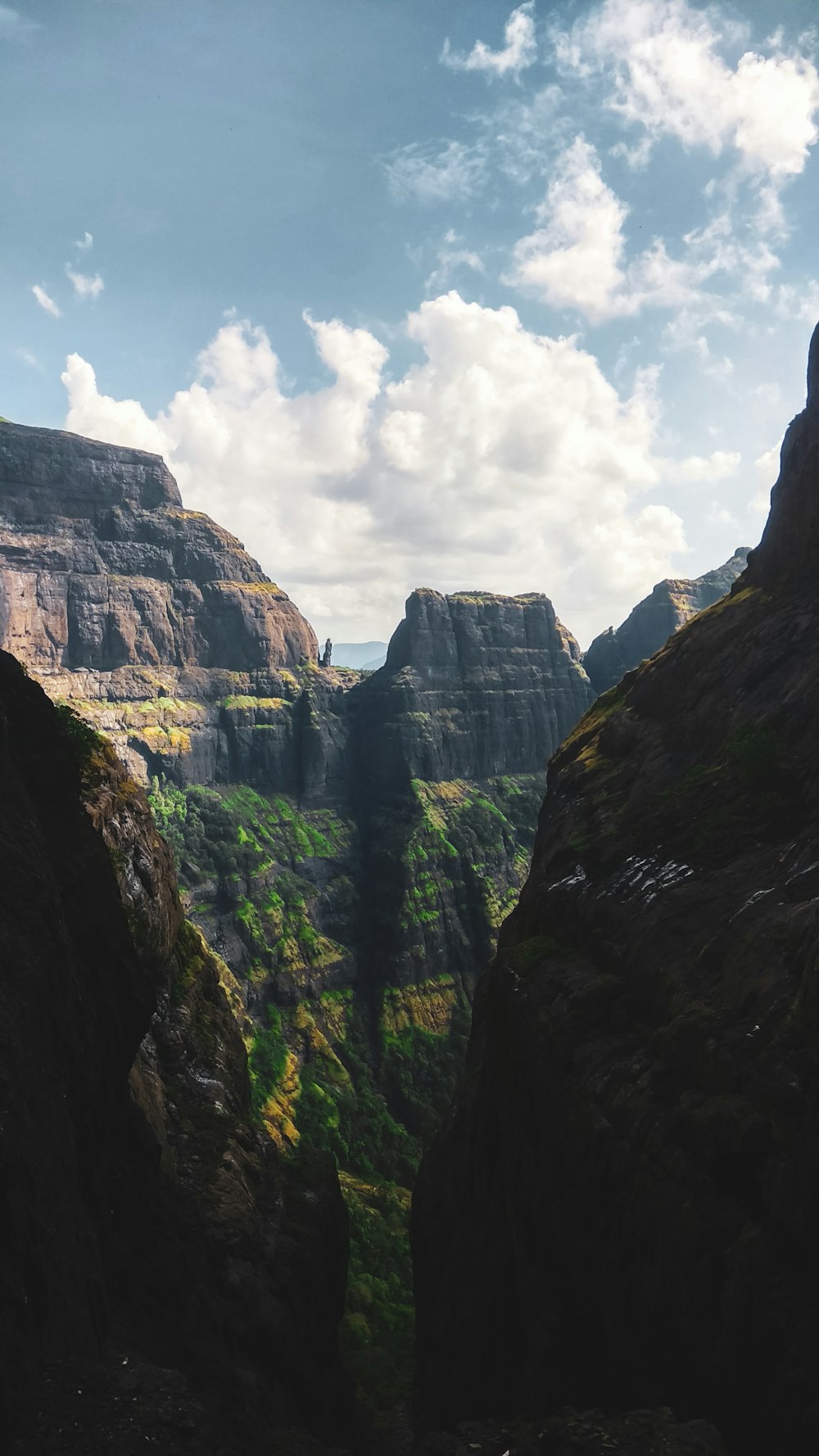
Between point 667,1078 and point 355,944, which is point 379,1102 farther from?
point 667,1078

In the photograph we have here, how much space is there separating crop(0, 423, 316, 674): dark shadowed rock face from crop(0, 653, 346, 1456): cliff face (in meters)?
145

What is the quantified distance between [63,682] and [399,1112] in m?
112

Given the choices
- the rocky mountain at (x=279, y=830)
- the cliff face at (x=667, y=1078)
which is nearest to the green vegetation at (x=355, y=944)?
the rocky mountain at (x=279, y=830)

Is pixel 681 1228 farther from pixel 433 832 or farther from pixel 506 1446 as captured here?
pixel 433 832

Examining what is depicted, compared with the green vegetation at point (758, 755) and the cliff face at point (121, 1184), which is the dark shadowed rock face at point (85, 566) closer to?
the cliff face at point (121, 1184)

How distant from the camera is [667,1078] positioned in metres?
23.8

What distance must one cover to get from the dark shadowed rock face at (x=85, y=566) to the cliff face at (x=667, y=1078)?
497 feet

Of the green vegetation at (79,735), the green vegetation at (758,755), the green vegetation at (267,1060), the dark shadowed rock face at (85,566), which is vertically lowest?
the green vegetation at (267,1060)

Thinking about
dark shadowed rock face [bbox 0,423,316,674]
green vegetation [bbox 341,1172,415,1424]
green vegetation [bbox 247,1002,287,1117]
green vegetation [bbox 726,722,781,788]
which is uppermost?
dark shadowed rock face [bbox 0,423,316,674]

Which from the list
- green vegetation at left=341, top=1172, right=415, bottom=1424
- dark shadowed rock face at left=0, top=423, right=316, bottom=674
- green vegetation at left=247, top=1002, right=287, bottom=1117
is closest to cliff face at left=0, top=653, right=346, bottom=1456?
green vegetation at left=341, top=1172, right=415, bottom=1424

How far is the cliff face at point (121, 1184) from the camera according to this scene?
1367 cm

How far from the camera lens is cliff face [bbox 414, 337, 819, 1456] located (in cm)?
1819

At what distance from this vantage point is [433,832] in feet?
589

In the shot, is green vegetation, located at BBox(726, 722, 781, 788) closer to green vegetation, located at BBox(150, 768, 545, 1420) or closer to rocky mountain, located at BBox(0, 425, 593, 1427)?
green vegetation, located at BBox(150, 768, 545, 1420)
